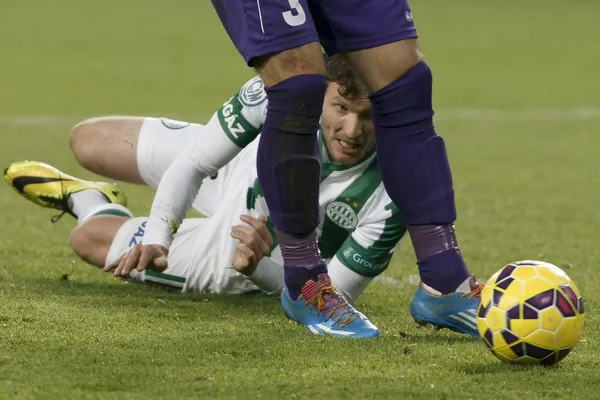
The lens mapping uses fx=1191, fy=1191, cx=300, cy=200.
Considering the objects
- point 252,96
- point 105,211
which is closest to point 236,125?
point 252,96

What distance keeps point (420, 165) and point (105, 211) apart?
5.57ft

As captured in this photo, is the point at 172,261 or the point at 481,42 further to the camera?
the point at 481,42

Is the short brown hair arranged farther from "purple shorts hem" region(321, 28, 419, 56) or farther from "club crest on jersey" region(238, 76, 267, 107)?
"purple shorts hem" region(321, 28, 419, 56)

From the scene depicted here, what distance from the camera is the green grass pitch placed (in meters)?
2.71

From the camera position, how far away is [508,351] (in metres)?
2.88

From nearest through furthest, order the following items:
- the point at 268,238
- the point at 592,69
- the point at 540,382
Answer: the point at 540,382
the point at 268,238
the point at 592,69

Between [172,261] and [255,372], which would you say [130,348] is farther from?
[172,261]

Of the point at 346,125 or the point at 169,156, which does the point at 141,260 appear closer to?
the point at 346,125

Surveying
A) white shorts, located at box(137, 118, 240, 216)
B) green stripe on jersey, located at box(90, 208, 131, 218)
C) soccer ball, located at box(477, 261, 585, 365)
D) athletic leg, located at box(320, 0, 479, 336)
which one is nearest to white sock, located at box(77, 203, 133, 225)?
green stripe on jersey, located at box(90, 208, 131, 218)

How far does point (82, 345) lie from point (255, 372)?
523 mm

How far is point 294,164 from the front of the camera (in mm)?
3123

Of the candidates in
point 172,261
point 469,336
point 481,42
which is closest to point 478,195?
point 172,261

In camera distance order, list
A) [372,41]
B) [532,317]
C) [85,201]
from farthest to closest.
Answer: [85,201] → [372,41] → [532,317]

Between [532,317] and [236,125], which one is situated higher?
[236,125]
